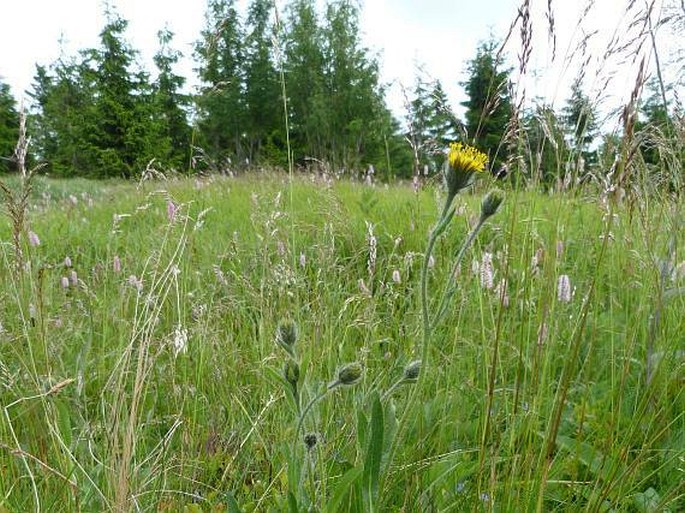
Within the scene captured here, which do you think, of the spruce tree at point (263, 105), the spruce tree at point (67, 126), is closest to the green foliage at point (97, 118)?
the spruce tree at point (67, 126)

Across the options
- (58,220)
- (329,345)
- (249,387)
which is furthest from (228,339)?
(58,220)

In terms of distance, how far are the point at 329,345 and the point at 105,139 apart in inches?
718

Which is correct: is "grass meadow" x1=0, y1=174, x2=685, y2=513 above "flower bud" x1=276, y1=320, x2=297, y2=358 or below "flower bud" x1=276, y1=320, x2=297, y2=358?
below

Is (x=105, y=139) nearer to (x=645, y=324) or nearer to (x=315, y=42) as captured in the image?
(x=315, y=42)

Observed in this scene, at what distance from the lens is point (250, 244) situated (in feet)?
8.76

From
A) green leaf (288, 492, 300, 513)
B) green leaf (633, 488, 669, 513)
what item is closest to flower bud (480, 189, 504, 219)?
green leaf (288, 492, 300, 513)

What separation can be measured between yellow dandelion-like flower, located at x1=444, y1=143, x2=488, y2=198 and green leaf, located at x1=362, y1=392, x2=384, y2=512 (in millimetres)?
354

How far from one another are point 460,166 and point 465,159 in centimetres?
1

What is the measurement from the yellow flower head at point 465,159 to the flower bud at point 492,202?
0.17 ft

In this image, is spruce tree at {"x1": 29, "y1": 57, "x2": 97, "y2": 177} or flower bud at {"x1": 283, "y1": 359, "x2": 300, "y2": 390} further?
spruce tree at {"x1": 29, "y1": 57, "x2": 97, "y2": 177}

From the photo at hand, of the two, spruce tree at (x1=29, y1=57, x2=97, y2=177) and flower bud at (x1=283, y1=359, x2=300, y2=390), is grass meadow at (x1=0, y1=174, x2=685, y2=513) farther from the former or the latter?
spruce tree at (x1=29, y1=57, x2=97, y2=177)

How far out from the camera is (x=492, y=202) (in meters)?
0.78

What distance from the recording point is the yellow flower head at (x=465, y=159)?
2.63 feet

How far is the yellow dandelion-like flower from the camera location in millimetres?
806
